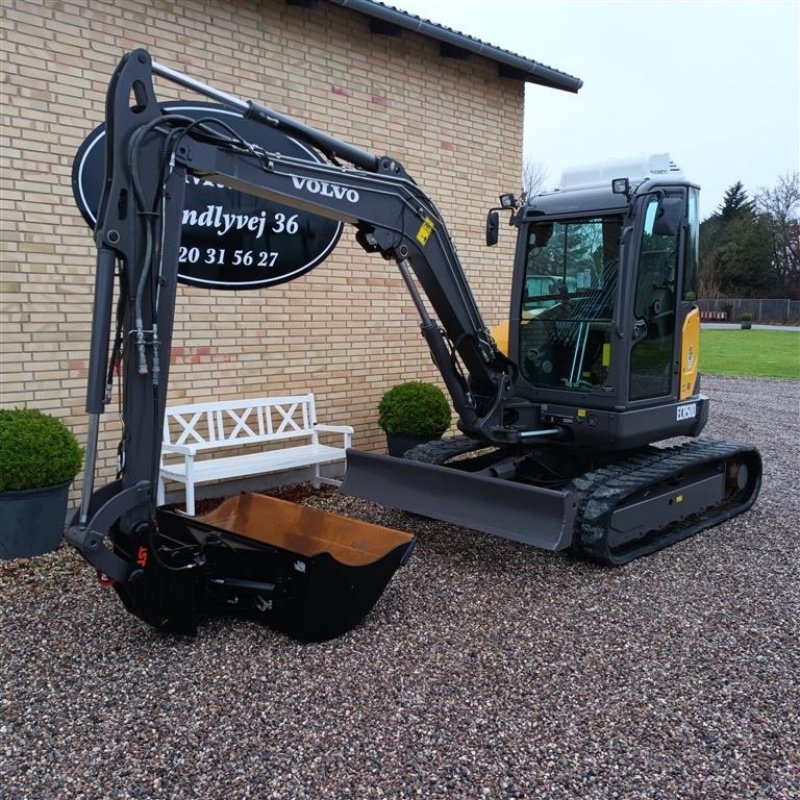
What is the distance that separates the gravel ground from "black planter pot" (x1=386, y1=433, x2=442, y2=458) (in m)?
2.28

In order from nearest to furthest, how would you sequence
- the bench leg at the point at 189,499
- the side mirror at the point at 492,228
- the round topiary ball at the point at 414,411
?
1. the bench leg at the point at 189,499
2. the side mirror at the point at 492,228
3. the round topiary ball at the point at 414,411

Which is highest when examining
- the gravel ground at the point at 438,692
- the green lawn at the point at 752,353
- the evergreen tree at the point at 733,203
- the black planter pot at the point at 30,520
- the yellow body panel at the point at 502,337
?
the evergreen tree at the point at 733,203

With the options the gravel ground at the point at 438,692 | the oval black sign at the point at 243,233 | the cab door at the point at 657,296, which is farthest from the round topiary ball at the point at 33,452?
the cab door at the point at 657,296

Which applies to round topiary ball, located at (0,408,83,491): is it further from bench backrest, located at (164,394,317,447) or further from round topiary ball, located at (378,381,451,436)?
round topiary ball, located at (378,381,451,436)

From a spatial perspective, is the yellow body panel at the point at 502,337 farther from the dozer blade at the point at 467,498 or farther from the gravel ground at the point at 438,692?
the gravel ground at the point at 438,692

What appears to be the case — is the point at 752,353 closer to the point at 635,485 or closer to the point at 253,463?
the point at 635,485

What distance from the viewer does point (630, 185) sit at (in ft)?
17.2

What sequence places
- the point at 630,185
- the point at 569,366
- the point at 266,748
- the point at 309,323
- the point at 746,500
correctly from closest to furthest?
the point at 266,748 < the point at 630,185 < the point at 569,366 < the point at 746,500 < the point at 309,323

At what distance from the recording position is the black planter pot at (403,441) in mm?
7277

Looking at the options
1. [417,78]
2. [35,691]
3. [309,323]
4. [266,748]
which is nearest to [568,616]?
[266,748]

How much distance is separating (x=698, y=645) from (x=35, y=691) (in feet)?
10.7

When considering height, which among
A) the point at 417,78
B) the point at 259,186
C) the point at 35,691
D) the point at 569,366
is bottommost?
the point at 35,691

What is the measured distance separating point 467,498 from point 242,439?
2276 millimetres

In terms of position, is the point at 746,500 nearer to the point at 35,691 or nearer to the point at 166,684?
the point at 166,684
